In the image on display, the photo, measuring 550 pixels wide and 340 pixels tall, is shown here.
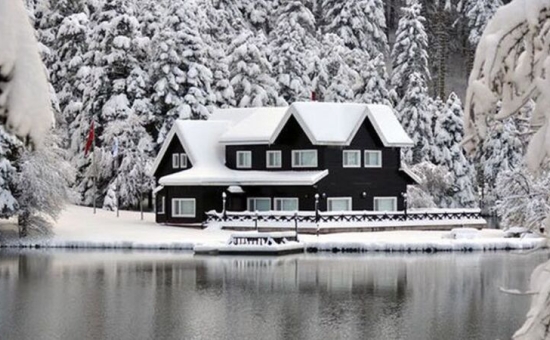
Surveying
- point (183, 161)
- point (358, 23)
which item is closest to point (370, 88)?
point (358, 23)

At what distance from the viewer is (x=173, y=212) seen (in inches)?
1854

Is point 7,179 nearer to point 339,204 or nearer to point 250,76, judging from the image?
point 339,204

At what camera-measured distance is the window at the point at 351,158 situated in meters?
46.7

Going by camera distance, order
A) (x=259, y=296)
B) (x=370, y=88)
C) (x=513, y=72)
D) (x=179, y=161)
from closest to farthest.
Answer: (x=513, y=72), (x=259, y=296), (x=179, y=161), (x=370, y=88)

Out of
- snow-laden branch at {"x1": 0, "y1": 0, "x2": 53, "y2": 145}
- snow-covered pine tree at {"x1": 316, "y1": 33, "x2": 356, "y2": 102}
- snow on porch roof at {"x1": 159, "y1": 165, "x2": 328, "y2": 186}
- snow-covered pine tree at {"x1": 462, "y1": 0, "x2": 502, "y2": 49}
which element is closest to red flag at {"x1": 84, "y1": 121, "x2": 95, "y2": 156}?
snow on porch roof at {"x1": 159, "y1": 165, "x2": 328, "y2": 186}

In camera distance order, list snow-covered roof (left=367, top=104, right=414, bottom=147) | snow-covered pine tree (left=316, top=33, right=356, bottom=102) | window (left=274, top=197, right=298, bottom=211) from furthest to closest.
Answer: snow-covered pine tree (left=316, top=33, right=356, bottom=102), snow-covered roof (left=367, top=104, right=414, bottom=147), window (left=274, top=197, right=298, bottom=211)

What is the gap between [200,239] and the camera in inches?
1614

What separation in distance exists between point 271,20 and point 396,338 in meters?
60.1

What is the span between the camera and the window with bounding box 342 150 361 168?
46656 millimetres

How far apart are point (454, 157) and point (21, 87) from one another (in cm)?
5858

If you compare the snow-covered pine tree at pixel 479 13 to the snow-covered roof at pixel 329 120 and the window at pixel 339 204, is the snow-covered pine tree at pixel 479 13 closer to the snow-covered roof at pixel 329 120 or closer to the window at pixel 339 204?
the snow-covered roof at pixel 329 120

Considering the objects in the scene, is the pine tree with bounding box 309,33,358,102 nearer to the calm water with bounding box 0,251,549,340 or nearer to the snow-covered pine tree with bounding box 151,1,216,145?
the snow-covered pine tree with bounding box 151,1,216,145

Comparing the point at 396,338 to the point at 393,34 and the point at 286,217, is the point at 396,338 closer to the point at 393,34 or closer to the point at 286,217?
the point at 286,217

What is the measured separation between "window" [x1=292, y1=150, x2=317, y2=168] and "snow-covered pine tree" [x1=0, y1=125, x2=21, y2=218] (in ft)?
42.7
